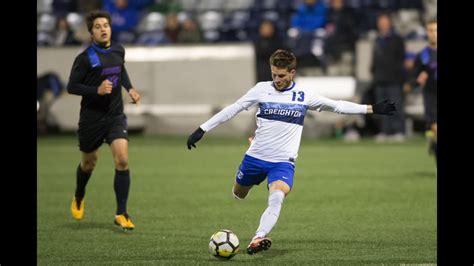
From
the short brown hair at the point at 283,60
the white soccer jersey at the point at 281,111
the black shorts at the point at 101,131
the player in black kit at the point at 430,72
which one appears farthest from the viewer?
the player in black kit at the point at 430,72

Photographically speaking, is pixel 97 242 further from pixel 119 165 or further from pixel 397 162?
pixel 397 162

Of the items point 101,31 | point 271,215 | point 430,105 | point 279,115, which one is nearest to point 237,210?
point 101,31

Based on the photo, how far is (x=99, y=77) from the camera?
10852 millimetres

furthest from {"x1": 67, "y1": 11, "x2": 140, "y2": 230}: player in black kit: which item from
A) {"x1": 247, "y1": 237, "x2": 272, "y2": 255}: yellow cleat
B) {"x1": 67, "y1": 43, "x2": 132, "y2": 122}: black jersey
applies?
{"x1": 247, "y1": 237, "x2": 272, "y2": 255}: yellow cleat

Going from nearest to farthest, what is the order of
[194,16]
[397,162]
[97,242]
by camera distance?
[97,242], [397,162], [194,16]

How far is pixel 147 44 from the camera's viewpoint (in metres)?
25.0

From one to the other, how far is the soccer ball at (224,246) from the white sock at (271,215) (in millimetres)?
218

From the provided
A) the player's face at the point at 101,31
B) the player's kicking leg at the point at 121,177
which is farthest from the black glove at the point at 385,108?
the player's face at the point at 101,31

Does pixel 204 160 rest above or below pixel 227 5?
below

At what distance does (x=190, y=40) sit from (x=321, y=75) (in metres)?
3.25

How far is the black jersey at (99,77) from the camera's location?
10789mm

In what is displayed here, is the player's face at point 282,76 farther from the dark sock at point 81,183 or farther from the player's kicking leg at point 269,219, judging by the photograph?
the dark sock at point 81,183

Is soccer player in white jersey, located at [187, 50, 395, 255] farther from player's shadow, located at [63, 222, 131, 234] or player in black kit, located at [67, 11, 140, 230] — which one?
player's shadow, located at [63, 222, 131, 234]
